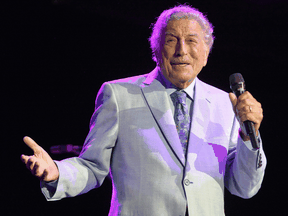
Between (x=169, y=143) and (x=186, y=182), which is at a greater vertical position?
(x=169, y=143)

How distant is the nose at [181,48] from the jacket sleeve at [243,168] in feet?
1.61

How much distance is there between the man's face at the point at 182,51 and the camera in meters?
1.49

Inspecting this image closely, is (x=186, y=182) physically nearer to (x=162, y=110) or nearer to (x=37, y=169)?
(x=162, y=110)

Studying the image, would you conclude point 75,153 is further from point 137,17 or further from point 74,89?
point 137,17

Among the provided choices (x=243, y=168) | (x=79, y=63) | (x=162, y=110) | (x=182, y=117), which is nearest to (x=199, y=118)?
(x=182, y=117)

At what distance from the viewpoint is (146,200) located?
1.26 meters

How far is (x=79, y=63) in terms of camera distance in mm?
2670

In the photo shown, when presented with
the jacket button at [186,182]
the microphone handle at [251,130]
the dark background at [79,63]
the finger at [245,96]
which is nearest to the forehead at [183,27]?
the finger at [245,96]

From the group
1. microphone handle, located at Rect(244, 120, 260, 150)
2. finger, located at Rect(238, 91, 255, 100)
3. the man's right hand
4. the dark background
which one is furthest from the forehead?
the dark background

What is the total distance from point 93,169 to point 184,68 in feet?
2.26

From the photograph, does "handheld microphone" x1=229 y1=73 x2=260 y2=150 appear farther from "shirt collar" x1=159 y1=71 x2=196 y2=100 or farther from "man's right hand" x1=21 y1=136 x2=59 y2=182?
"man's right hand" x1=21 y1=136 x2=59 y2=182

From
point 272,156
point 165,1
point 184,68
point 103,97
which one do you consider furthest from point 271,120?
point 103,97

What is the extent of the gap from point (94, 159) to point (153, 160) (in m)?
0.28

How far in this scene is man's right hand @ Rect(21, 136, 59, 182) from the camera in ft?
3.40
